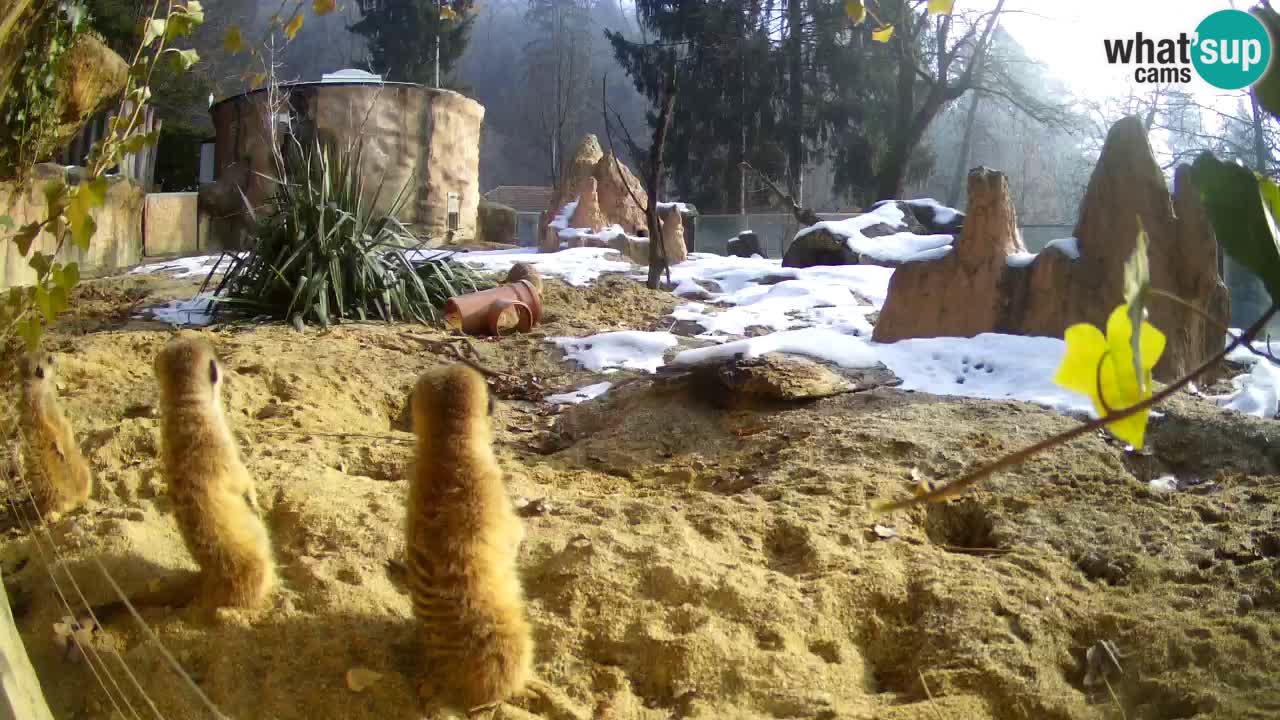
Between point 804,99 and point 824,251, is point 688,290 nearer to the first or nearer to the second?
point 824,251

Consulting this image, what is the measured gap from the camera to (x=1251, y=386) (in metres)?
4.55

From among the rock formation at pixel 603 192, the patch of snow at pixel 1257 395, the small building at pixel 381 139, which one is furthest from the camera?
the rock formation at pixel 603 192

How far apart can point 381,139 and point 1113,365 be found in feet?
48.3

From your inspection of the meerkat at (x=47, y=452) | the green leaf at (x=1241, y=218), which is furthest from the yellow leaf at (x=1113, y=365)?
the meerkat at (x=47, y=452)

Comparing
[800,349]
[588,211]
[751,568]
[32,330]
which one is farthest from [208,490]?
[588,211]

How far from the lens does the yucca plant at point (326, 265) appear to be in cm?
600

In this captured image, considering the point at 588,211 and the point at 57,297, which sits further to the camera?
the point at 588,211

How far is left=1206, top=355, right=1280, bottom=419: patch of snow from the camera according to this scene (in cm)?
413

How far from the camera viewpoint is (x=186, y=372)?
2.14 metres

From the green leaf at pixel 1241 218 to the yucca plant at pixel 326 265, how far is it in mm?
5660

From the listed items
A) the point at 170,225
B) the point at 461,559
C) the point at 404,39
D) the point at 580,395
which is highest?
the point at 404,39

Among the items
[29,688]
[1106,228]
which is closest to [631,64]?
[1106,228]

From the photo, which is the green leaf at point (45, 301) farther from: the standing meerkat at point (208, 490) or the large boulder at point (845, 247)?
the large boulder at point (845, 247)

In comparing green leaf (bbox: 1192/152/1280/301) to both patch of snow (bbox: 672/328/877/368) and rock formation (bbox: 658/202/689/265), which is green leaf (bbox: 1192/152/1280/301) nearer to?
patch of snow (bbox: 672/328/877/368)
